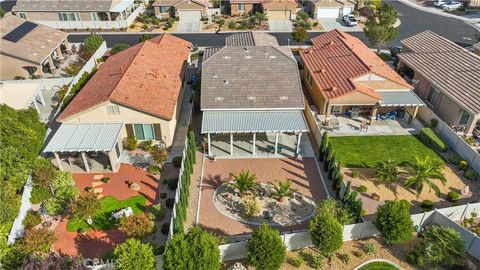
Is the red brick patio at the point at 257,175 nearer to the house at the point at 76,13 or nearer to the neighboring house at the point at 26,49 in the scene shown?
the neighboring house at the point at 26,49

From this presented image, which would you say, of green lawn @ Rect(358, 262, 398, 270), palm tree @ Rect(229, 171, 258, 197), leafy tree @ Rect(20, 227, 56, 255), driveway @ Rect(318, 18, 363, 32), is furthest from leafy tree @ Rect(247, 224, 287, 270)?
driveway @ Rect(318, 18, 363, 32)

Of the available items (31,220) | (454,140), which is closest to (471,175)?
(454,140)

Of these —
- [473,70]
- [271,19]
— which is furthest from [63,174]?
[271,19]

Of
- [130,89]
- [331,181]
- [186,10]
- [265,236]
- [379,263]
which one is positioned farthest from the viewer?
[186,10]

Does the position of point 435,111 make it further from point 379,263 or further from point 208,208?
point 208,208

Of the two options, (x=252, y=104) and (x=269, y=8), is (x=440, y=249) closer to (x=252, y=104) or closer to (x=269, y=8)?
(x=252, y=104)

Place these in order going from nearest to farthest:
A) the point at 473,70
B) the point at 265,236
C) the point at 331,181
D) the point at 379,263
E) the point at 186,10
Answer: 1. the point at 265,236
2. the point at 379,263
3. the point at 331,181
4. the point at 473,70
5. the point at 186,10

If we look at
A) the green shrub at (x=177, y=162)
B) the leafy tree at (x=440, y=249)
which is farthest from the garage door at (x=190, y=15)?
the leafy tree at (x=440, y=249)

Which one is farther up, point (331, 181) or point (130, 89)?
point (130, 89)
